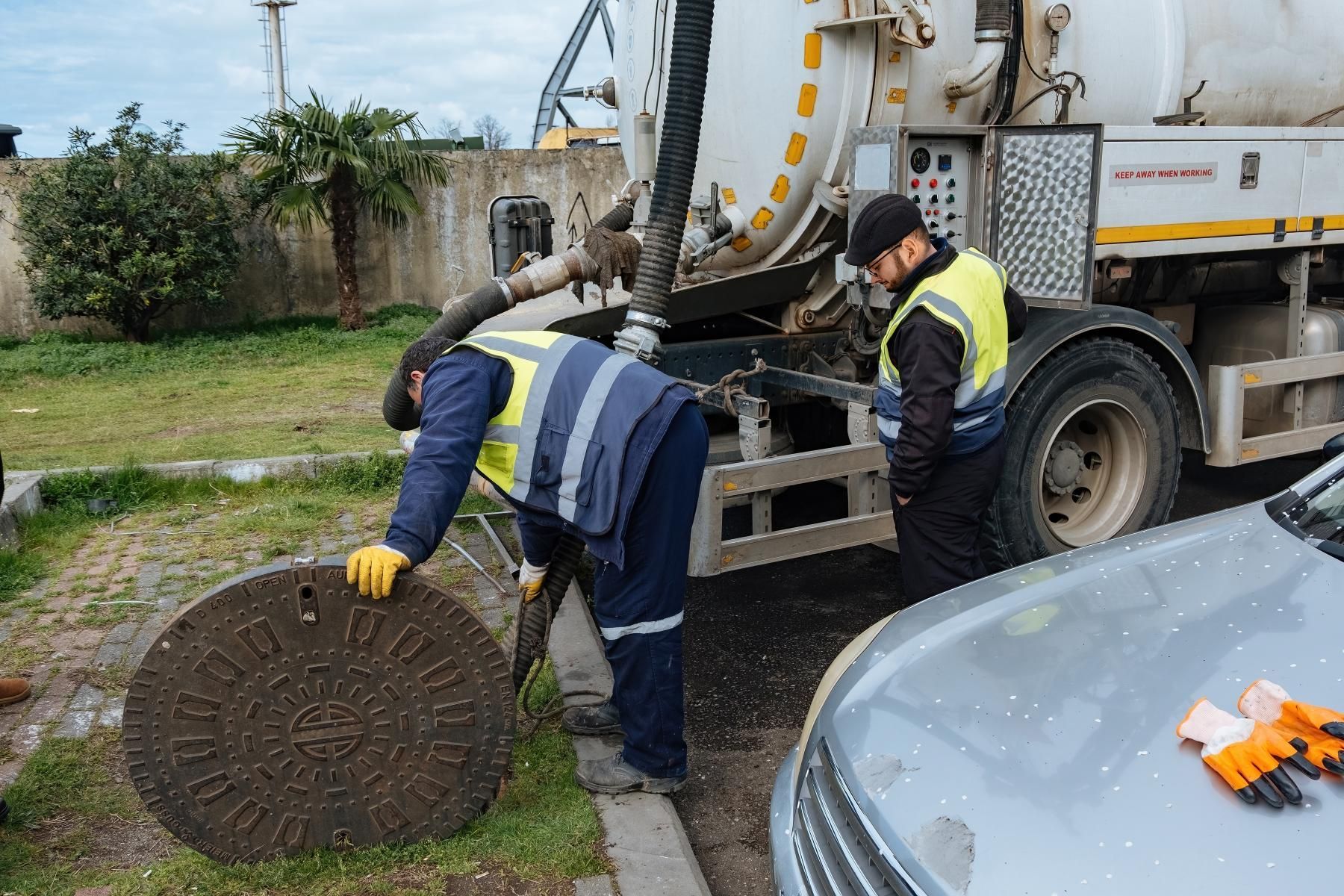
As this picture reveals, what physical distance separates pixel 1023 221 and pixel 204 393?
7.48m

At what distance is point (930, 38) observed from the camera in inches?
168

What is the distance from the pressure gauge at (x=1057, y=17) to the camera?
183 inches

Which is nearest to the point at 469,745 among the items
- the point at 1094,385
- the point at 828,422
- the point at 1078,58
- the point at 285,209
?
the point at 828,422

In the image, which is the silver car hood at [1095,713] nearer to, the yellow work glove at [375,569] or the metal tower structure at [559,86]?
the yellow work glove at [375,569]

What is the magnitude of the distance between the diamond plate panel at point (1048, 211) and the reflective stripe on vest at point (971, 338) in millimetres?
914

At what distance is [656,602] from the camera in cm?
314

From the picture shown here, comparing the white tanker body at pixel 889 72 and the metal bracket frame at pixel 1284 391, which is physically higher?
the white tanker body at pixel 889 72

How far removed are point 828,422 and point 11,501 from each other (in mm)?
4115

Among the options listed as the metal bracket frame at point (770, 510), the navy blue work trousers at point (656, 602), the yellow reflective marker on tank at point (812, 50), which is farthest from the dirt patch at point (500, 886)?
the yellow reflective marker on tank at point (812, 50)

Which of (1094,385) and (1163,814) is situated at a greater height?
(1094,385)

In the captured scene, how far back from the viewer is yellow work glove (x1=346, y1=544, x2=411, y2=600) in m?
2.66

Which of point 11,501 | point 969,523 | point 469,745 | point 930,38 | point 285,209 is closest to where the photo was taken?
point 469,745

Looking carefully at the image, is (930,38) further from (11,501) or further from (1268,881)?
(11,501)

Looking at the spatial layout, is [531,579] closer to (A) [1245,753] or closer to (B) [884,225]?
(B) [884,225]
